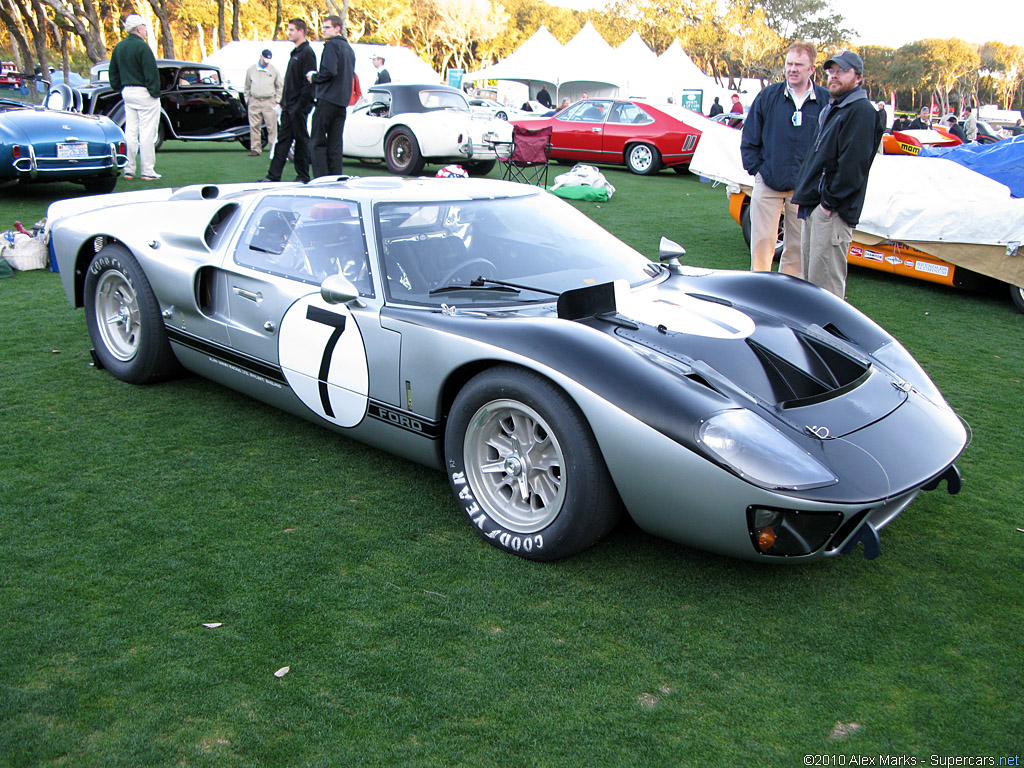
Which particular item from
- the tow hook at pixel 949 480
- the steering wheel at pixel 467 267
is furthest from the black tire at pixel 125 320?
the tow hook at pixel 949 480

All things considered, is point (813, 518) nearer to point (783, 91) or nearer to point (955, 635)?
point (955, 635)

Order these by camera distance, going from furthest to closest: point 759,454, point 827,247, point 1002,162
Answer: point 1002,162 < point 827,247 < point 759,454

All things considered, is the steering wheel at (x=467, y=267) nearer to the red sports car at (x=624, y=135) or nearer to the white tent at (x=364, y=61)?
the red sports car at (x=624, y=135)

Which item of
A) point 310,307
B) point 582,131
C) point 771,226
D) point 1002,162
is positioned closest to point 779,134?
point 771,226

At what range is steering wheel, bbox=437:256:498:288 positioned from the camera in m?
3.24

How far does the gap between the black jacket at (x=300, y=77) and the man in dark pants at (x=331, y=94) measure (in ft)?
0.90

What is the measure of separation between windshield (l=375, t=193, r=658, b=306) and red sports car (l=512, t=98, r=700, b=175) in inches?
438

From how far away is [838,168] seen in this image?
16.2 feet

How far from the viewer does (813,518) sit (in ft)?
7.70

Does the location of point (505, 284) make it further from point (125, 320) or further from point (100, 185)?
point (100, 185)

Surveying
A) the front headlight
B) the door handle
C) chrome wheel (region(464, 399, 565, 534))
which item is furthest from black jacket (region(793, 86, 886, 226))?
the door handle

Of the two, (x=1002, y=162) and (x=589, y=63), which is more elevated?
(x=589, y=63)

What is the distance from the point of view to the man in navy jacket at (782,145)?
5.64 metres

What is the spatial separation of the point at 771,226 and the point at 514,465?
3.98 metres
